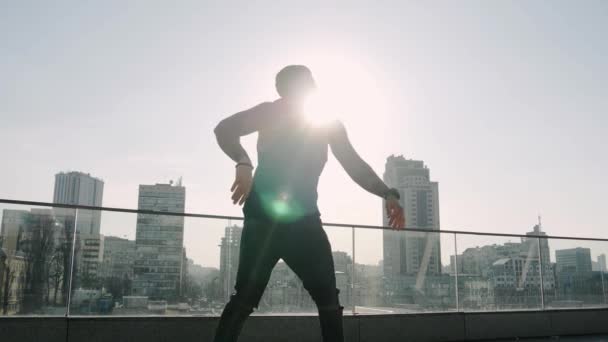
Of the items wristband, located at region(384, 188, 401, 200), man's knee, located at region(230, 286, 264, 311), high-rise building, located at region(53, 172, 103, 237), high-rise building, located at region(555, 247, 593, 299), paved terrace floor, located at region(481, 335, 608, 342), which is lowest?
paved terrace floor, located at region(481, 335, 608, 342)

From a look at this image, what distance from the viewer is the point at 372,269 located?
741cm

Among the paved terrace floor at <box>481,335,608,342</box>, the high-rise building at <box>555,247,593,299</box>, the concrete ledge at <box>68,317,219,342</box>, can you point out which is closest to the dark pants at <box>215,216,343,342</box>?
the concrete ledge at <box>68,317,219,342</box>

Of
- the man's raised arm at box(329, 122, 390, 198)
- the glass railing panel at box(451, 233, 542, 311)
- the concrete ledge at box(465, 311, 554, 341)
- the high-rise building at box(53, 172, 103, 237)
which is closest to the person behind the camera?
the man's raised arm at box(329, 122, 390, 198)

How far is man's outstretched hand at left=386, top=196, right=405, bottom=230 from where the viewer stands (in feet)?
9.71

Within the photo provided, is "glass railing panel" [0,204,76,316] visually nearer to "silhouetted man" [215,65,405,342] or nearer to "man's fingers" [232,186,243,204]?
"silhouetted man" [215,65,405,342]

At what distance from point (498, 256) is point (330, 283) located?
623 cm

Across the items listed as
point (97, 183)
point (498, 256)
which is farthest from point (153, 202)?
point (97, 183)

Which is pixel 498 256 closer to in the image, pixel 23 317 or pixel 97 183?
pixel 23 317

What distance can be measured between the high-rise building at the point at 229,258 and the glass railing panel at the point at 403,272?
162 centimetres

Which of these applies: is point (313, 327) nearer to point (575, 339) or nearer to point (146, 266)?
point (146, 266)

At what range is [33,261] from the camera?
18.9 ft

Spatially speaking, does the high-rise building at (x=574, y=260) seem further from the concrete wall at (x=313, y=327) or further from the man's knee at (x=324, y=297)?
the man's knee at (x=324, y=297)

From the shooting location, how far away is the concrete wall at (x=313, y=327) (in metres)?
5.66

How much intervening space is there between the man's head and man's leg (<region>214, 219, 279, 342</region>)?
2.42 feet
